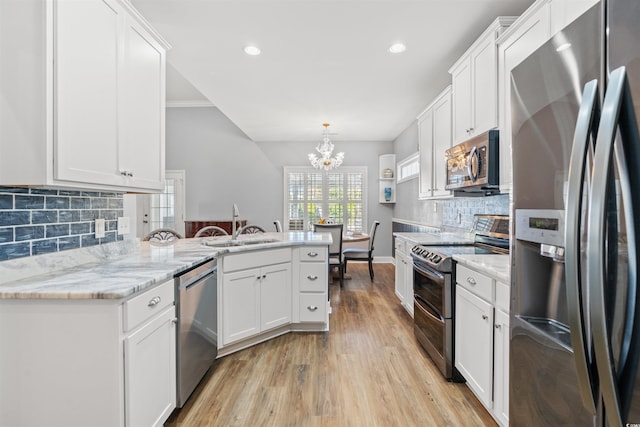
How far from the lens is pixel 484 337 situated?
5.57ft

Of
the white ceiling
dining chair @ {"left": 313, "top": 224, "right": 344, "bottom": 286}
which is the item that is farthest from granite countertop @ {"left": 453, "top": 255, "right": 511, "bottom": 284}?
dining chair @ {"left": 313, "top": 224, "right": 344, "bottom": 286}

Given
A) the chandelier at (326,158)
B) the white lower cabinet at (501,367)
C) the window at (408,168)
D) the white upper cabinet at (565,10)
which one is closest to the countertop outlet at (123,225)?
the white lower cabinet at (501,367)

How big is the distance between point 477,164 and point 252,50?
225cm

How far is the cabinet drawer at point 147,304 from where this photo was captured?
1296mm

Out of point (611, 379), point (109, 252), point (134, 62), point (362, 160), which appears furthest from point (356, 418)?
point (362, 160)

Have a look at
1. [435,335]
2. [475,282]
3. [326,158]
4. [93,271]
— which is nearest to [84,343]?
[93,271]

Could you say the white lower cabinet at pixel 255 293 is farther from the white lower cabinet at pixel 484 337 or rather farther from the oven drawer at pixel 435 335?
the white lower cabinet at pixel 484 337

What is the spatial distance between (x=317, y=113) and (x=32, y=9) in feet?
12.6

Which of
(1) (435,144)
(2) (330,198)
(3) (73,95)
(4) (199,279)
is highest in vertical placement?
(1) (435,144)

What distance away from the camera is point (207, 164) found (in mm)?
6676

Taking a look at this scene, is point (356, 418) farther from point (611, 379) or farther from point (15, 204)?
point (15, 204)

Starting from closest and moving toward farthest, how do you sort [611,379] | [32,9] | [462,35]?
1. [611,379]
2. [32,9]
3. [462,35]

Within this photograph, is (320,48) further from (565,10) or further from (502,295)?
(502,295)

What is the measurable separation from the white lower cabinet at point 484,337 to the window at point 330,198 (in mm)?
4931
